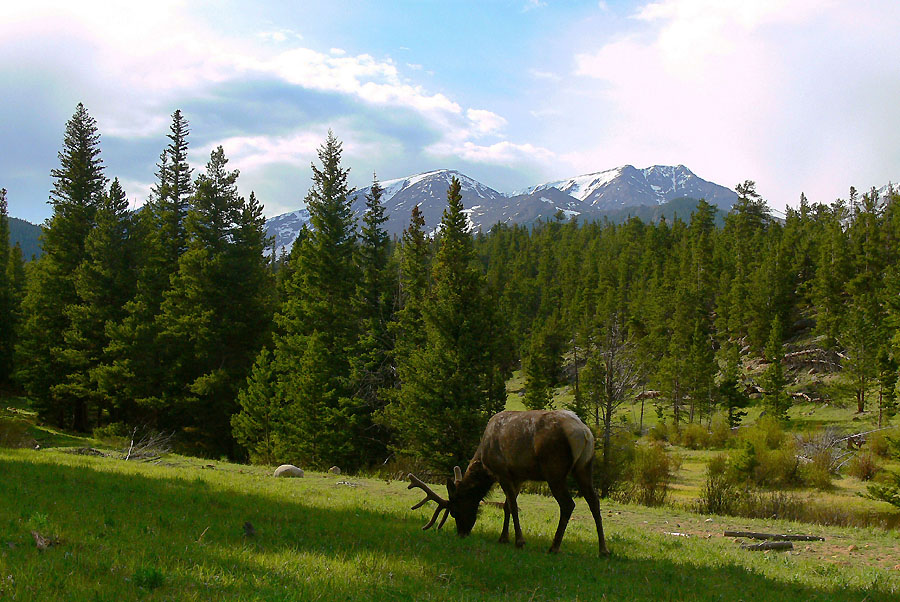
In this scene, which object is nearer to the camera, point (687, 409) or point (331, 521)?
point (331, 521)

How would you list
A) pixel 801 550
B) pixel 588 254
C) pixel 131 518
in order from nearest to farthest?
1. pixel 131 518
2. pixel 801 550
3. pixel 588 254

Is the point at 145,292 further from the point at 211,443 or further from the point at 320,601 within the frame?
the point at 320,601

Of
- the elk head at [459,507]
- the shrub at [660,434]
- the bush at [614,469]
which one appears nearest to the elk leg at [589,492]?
the elk head at [459,507]

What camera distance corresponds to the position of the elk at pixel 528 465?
341 inches

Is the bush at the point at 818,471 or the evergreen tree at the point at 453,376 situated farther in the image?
the bush at the point at 818,471

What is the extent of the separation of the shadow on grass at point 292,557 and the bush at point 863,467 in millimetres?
35647

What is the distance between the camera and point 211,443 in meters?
36.9

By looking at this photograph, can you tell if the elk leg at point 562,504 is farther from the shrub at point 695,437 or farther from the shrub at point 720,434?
the shrub at point 720,434

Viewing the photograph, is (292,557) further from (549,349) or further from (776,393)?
(549,349)

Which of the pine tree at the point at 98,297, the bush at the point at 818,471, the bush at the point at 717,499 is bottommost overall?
the bush at the point at 818,471

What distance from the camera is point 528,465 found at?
9047mm

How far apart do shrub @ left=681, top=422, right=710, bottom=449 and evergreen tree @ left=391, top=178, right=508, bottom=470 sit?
3160cm

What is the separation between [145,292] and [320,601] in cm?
3896

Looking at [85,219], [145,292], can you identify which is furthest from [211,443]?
[85,219]
